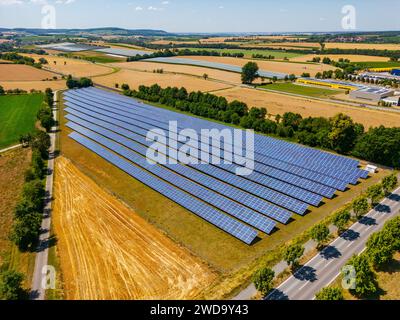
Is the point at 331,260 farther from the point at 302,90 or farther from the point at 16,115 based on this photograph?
the point at 302,90

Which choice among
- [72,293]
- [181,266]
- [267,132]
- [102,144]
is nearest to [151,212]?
[181,266]

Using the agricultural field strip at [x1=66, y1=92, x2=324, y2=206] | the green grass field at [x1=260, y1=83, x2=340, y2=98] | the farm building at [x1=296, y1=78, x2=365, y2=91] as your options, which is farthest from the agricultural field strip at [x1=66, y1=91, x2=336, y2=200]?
the farm building at [x1=296, y1=78, x2=365, y2=91]

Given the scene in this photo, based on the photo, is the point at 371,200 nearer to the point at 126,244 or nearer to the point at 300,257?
the point at 300,257

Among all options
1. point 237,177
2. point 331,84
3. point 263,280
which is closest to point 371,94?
point 331,84

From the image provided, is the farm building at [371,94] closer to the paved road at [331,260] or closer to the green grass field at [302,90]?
the green grass field at [302,90]
